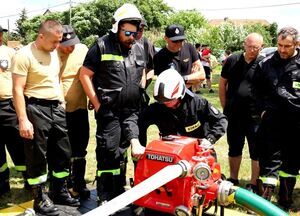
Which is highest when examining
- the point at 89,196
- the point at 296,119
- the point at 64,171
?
the point at 296,119

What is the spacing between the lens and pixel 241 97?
4988 millimetres

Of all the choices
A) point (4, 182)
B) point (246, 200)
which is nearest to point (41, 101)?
point (4, 182)

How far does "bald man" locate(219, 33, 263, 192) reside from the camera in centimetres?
493

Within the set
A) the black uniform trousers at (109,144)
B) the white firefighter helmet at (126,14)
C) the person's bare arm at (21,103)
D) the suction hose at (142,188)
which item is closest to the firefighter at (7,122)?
the person's bare arm at (21,103)

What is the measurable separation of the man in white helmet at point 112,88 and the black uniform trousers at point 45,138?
16.9 inches

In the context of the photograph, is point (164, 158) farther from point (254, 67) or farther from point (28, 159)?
point (254, 67)

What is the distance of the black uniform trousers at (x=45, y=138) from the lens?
14.0 feet

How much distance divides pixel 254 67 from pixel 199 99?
1.46 metres

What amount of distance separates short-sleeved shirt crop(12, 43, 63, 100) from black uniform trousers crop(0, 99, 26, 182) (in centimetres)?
89

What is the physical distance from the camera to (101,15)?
56.2 m

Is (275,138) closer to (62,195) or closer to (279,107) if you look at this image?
(279,107)

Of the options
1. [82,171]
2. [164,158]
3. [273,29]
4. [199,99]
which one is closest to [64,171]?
[82,171]

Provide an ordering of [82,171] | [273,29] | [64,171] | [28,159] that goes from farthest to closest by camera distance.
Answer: [273,29], [82,171], [64,171], [28,159]

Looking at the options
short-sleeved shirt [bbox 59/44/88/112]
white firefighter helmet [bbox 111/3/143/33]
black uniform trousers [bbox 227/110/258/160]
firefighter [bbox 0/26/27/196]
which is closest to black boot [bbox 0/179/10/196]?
firefighter [bbox 0/26/27/196]
